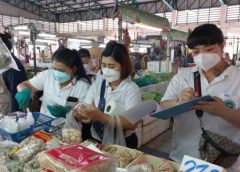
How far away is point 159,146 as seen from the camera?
11.9 feet

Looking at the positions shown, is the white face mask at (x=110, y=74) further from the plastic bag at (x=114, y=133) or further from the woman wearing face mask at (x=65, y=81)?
the plastic bag at (x=114, y=133)

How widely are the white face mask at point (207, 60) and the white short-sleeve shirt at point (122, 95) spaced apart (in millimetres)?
472

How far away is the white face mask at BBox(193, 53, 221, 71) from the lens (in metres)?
1.25

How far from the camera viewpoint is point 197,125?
4.25ft

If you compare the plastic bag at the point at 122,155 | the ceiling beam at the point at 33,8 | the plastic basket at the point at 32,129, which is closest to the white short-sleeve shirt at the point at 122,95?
the plastic basket at the point at 32,129

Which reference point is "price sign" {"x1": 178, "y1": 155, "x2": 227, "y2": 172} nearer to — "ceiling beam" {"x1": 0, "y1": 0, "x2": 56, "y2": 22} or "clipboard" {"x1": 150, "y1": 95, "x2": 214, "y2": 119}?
"clipboard" {"x1": 150, "y1": 95, "x2": 214, "y2": 119}

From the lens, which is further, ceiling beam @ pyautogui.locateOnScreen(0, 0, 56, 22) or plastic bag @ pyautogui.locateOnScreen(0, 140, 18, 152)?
ceiling beam @ pyautogui.locateOnScreen(0, 0, 56, 22)

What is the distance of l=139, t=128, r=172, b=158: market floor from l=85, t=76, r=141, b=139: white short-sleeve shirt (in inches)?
77.3

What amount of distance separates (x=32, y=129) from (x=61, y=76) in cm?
62

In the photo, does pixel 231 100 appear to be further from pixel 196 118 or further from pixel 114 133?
pixel 114 133

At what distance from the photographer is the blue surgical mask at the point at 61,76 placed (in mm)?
1794

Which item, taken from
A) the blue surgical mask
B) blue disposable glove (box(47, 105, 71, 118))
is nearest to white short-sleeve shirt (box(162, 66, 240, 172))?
blue disposable glove (box(47, 105, 71, 118))

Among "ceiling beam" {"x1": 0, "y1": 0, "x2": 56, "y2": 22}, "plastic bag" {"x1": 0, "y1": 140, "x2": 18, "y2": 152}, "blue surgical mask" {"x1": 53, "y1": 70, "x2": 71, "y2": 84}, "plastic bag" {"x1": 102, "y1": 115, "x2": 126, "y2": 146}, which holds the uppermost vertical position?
"ceiling beam" {"x1": 0, "y1": 0, "x2": 56, "y2": 22}

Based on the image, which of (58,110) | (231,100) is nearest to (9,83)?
(58,110)
